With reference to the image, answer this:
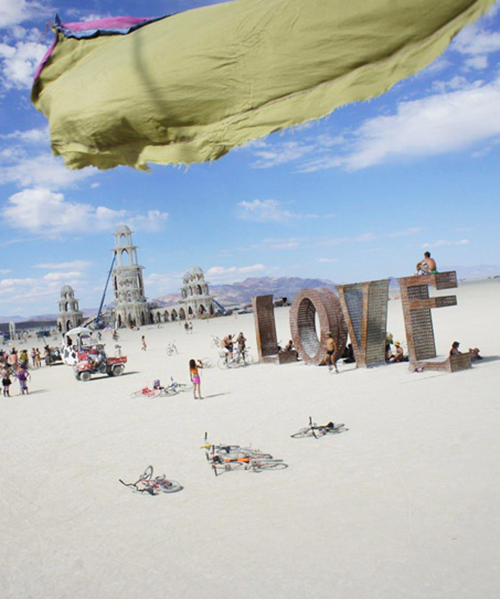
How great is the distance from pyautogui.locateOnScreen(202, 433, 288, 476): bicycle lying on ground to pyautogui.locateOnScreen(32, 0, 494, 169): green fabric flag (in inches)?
271

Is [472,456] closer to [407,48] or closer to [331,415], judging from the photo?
[331,415]

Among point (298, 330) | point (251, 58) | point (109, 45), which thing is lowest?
point (298, 330)

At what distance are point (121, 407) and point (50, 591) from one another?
31.2ft

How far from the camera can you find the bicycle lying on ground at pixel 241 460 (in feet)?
27.9

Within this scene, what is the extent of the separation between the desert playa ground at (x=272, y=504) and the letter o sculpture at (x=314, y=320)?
479 centimetres

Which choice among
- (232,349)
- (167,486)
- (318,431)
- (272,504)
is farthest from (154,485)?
(232,349)

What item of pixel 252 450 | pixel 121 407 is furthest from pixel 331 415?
pixel 121 407

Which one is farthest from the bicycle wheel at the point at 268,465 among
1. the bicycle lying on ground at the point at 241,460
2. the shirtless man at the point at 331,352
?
the shirtless man at the point at 331,352

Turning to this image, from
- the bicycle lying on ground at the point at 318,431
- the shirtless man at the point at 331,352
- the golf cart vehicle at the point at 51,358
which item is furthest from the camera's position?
the golf cart vehicle at the point at 51,358

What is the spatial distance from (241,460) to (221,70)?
23.7 feet

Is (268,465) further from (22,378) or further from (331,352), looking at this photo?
(22,378)

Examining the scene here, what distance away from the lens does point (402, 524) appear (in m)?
6.14

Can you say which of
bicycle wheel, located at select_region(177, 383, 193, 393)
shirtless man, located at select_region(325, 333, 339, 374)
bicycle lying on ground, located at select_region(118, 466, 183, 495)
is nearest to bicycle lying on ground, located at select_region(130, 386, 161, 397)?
bicycle wheel, located at select_region(177, 383, 193, 393)

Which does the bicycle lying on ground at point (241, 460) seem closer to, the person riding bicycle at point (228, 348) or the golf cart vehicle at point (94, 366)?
the person riding bicycle at point (228, 348)
